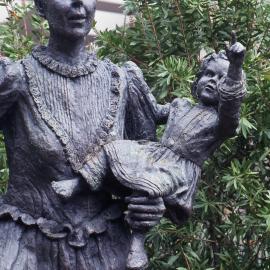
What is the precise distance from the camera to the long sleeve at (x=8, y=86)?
10.8ft

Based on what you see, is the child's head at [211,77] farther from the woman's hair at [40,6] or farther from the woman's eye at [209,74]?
the woman's hair at [40,6]

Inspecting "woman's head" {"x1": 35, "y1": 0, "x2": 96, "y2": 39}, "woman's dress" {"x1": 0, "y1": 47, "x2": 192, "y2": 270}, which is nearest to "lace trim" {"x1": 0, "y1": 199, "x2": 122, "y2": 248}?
"woman's dress" {"x1": 0, "y1": 47, "x2": 192, "y2": 270}

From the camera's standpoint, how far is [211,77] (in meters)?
3.32

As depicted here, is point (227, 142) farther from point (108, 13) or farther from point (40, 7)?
point (108, 13)

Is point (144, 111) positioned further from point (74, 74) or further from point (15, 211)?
point (15, 211)

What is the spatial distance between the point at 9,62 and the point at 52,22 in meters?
0.20

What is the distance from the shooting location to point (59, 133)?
3.25 metres

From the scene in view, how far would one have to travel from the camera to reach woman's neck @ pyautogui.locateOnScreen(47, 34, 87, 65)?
3338 millimetres

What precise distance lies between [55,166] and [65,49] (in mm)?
407

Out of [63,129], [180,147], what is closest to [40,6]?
[63,129]

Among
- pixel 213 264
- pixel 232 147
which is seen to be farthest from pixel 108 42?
pixel 213 264

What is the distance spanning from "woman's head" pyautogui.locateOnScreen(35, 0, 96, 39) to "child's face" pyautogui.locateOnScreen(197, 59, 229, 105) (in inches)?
17.0

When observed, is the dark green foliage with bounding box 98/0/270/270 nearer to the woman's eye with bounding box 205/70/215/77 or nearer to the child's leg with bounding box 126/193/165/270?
the woman's eye with bounding box 205/70/215/77

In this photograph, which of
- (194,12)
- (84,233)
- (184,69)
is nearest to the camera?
(84,233)
